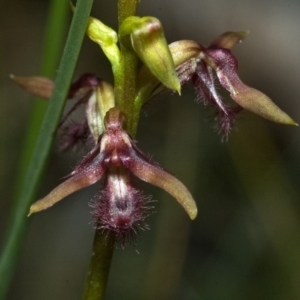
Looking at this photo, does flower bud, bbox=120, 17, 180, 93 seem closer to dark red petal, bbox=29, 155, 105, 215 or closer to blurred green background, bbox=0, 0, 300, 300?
dark red petal, bbox=29, 155, 105, 215

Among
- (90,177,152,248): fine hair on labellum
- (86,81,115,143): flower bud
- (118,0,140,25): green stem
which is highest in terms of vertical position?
(118,0,140,25): green stem

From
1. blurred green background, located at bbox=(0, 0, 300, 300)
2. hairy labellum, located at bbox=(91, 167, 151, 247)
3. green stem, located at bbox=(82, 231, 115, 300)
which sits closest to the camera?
hairy labellum, located at bbox=(91, 167, 151, 247)

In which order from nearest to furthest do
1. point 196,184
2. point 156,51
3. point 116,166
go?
1. point 156,51
2. point 116,166
3. point 196,184

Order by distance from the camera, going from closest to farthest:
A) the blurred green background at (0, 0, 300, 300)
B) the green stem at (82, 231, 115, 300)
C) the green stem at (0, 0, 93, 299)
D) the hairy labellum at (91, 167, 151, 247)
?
the green stem at (0, 0, 93, 299) → the hairy labellum at (91, 167, 151, 247) → the green stem at (82, 231, 115, 300) → the blurred green background at (0, 0, 300, 300)

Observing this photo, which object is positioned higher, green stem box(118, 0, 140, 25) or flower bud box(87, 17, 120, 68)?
green stem box(118, 0, 140, 25)

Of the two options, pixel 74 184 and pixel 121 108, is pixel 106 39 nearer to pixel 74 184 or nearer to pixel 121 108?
pixel 121 108

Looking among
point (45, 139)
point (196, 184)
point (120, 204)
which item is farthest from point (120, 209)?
point (196, 184)

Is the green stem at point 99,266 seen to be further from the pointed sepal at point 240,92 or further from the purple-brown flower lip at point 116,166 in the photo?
the pointed sepal at point 240,92

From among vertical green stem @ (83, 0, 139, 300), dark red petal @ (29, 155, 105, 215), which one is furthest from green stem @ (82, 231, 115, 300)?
dark red petal @ (29, 155, 105, 215)
